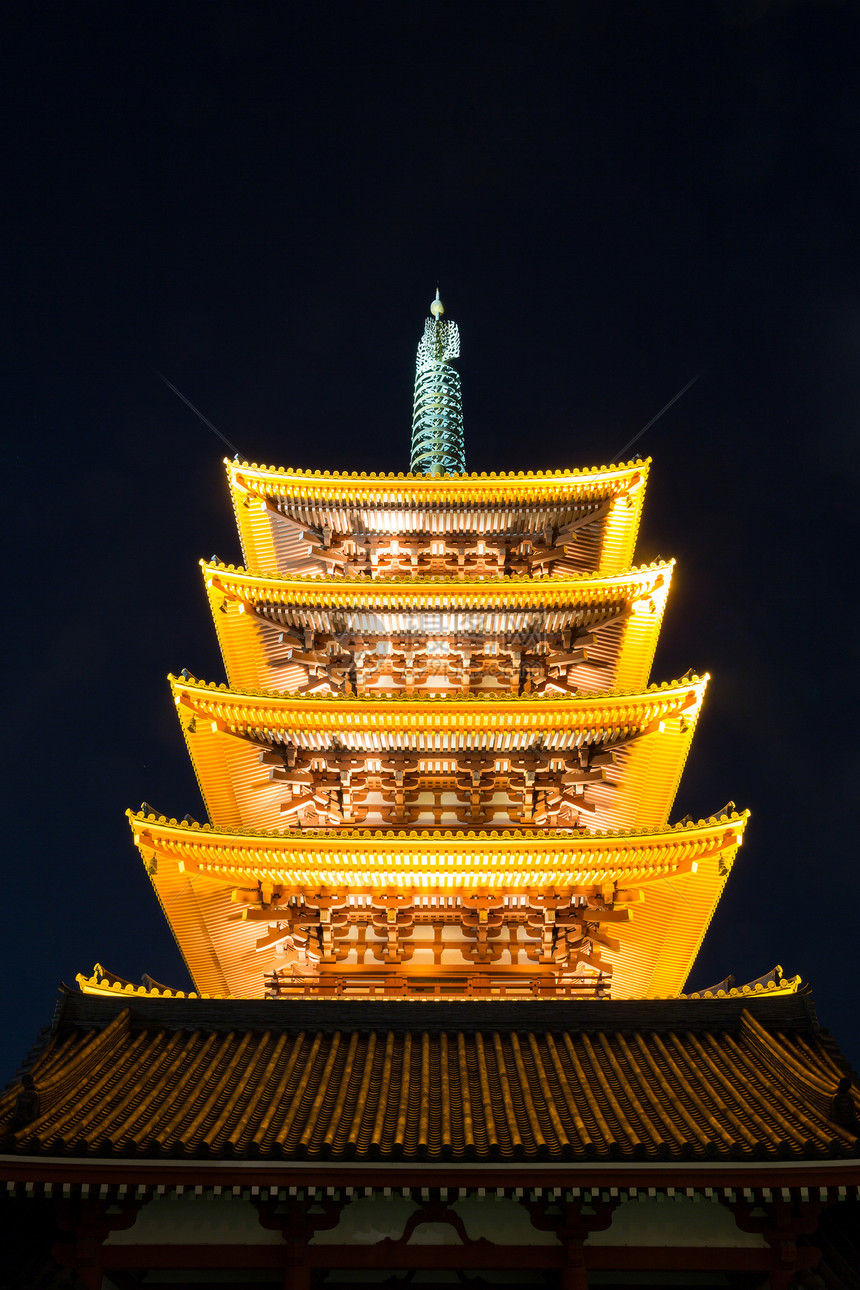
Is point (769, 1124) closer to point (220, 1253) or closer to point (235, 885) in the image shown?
A: point (220, 1253)

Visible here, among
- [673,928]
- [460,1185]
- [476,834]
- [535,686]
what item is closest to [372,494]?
[535,686]

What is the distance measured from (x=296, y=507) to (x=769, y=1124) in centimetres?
1309

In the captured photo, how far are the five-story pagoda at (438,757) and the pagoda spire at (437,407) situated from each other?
4664 millimetres

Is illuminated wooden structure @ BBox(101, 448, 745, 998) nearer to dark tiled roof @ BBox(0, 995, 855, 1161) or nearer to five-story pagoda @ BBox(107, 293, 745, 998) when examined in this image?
five-story pagoda @ BBox(107, 293, 745, 998)

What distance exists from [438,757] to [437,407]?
40.3 feet

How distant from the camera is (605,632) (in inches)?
651

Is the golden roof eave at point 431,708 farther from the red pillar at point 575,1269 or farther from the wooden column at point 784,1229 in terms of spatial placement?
the red pillar at point 575,1269

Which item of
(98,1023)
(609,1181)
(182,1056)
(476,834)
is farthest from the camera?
(476,834)

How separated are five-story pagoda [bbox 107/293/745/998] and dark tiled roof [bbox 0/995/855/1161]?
1.77 meters

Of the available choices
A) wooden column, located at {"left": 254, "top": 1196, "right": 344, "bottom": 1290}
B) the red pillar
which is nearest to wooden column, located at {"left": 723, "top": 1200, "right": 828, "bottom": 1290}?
the red pillar

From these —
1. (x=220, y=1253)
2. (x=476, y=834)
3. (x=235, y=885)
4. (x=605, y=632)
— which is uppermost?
(x=605, y=632)

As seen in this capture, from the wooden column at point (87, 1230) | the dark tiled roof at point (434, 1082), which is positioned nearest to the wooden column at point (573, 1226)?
the dark tiled roof at point (434, 1082)

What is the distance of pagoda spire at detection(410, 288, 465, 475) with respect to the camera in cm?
2227

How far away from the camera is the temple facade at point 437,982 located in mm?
7785
